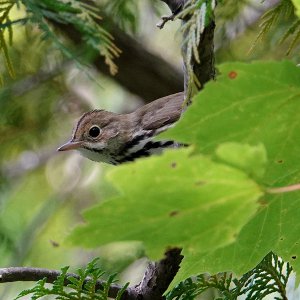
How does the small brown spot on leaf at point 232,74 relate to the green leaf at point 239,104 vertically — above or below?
above

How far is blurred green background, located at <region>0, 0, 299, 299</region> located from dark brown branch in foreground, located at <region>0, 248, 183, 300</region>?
82cm

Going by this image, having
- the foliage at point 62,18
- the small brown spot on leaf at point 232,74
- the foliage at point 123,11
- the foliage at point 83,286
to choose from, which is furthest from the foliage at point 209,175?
the foliage at point 123,11

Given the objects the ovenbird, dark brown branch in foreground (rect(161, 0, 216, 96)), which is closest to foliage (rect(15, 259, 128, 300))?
Result: dark brown branch in foreground (rect(161, 0, 216, 96))

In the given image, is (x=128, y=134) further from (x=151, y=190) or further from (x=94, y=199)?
(x=151, y=190)

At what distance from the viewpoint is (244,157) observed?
44 centimetres

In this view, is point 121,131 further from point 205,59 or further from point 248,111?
point 248,111

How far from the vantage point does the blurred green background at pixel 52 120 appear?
6.81 ft

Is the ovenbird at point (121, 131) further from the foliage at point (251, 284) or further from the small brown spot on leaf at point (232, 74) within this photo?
the small brown spot on leaf at point (232, 74)

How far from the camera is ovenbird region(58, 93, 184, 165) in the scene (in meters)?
1.66

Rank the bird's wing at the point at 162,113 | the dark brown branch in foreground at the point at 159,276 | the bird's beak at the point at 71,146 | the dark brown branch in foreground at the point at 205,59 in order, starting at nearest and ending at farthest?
the dark brown branch in foreground at the point at 205,59 → the dark brown branch in foreground at the point at 159,276 → the bird's wing at the point at 162,113 → the bird's beak at the point at 71,146

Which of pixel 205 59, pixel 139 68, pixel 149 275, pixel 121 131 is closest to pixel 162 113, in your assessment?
pixel 121 131

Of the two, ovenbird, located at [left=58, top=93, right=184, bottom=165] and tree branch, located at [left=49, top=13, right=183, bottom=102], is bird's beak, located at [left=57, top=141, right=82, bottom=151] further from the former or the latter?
tree branch, located at [left=49, top=13, right=183, bottom=102]

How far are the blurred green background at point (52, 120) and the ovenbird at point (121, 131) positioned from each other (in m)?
0.21

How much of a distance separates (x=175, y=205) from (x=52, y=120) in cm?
190
